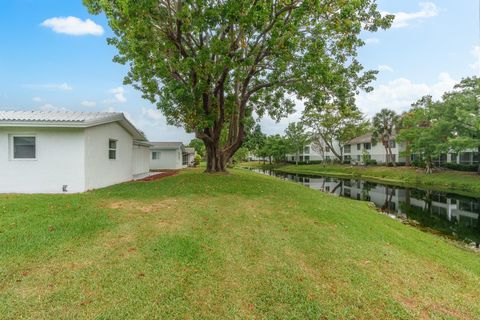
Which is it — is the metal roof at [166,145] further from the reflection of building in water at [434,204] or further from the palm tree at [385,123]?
the palm tree at [385,123]

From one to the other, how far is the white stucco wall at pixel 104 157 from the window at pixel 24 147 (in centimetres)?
210

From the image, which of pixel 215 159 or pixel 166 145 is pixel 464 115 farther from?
pixel 166 145

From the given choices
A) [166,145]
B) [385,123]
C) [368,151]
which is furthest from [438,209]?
[368,151]

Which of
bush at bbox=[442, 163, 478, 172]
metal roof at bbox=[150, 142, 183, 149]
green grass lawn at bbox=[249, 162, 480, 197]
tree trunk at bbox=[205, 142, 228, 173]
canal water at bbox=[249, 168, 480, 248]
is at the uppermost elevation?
metal roof at bbox=[150, 142, 183, 149]

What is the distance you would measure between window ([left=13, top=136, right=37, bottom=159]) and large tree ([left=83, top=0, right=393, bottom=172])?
5.29 m

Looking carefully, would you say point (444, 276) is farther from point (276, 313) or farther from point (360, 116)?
point (360, 116)

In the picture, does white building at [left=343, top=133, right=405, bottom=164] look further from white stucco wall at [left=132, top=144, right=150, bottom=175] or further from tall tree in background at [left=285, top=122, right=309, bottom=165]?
white stucco wall at [left=132, top=144, right=150, bottom=175]

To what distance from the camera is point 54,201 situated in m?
9.49

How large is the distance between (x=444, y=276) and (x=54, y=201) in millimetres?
11218

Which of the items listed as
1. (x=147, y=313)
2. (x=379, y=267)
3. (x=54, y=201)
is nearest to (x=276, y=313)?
(x=147, y=313)

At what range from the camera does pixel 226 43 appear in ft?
37.9

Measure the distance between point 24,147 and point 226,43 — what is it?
30.9ft

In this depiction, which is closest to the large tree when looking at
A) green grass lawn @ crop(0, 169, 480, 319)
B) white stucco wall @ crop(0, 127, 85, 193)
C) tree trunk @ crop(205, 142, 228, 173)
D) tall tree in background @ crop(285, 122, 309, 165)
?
tree trunk @ crop(205, 142, 228, 173)

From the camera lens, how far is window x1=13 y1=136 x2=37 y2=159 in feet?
37.5
